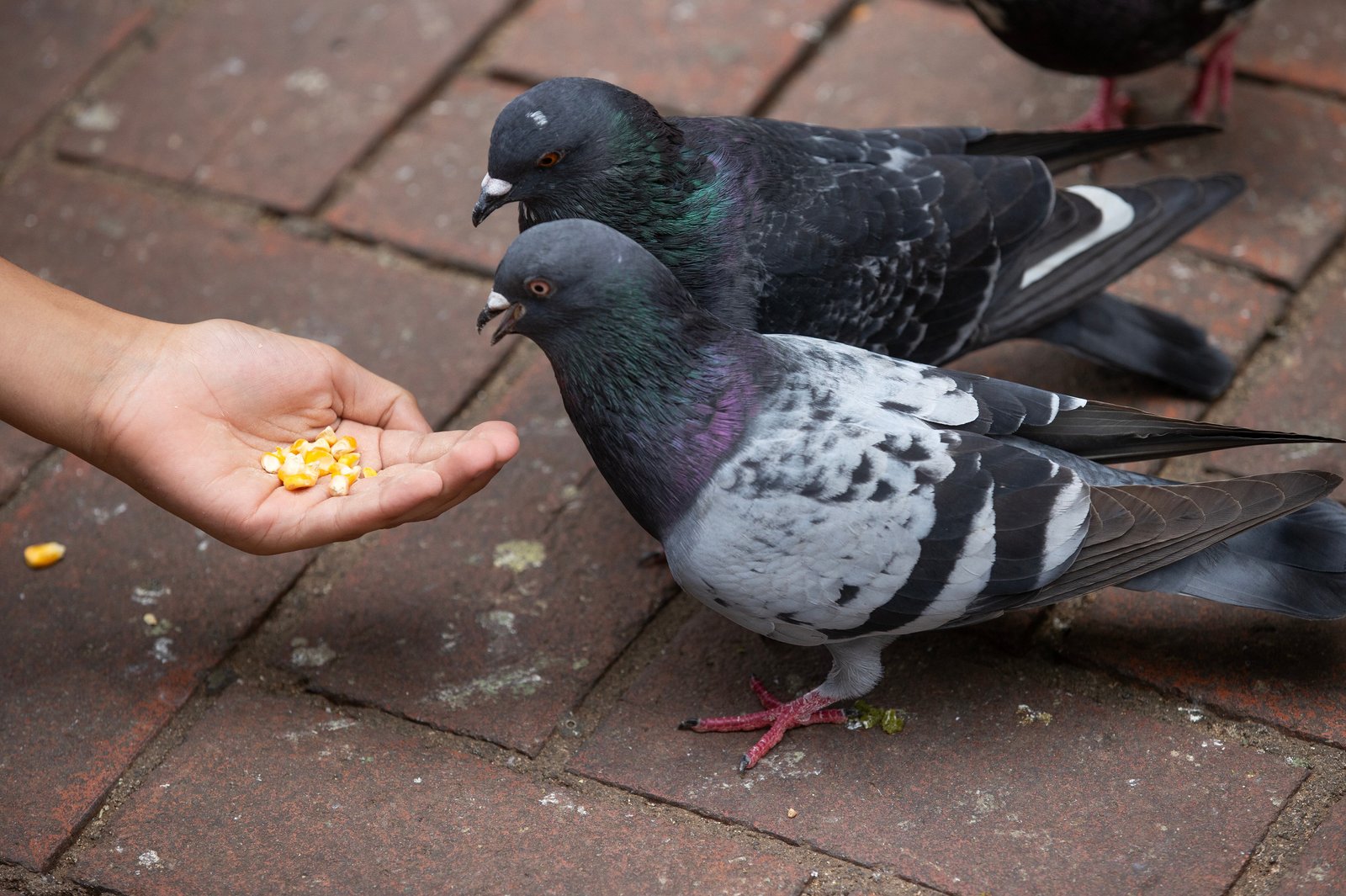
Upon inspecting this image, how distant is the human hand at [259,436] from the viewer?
2.73m

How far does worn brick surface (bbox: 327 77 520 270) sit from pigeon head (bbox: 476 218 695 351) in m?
1.38

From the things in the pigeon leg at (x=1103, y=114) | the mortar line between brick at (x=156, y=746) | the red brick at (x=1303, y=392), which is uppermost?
the pigeon leg at (x=1103, y=114)

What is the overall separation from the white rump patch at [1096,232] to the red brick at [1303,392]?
23.3 inches

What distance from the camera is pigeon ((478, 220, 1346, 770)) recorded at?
8.54 ft

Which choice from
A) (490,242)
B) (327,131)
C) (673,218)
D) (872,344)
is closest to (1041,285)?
(872,344)

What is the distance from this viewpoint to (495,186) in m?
3.04

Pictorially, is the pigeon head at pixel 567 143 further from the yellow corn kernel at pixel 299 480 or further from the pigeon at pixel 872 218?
the yellow corn kernel at pixel 299 480

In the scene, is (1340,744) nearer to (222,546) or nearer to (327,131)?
(222,546)

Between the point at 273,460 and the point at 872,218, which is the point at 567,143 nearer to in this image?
the point at 872,218

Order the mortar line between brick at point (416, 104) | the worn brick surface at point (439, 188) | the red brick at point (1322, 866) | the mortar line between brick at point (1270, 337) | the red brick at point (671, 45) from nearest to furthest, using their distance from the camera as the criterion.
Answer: the red brick at point (1322, 866)
the mortar line between brick at point (1270, 337)
the worn brick surface at point (439, 188)
the mortar line between brick at point (416, 104)
the red brick at point (671, 45)

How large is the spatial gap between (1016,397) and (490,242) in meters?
1.87

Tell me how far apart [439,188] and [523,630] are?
1.70m

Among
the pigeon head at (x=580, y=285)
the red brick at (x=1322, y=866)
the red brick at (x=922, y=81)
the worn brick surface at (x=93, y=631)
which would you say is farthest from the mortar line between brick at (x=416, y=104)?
the red brick at (x=1322, y=866)

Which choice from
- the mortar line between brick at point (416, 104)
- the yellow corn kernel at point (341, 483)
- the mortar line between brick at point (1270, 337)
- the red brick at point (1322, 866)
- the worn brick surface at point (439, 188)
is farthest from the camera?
the mortar line between brick at point (416, 104)
